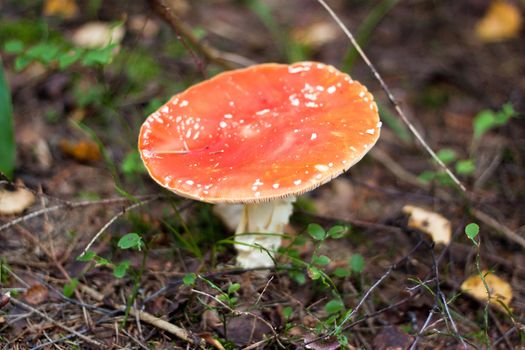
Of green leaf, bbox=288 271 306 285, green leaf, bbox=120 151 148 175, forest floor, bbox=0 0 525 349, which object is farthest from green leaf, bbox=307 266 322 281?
green leaf, bbox=120 151 148 175

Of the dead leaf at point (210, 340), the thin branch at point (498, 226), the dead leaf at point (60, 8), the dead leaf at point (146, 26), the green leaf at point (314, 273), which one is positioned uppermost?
the dead leaf at point (60, 8)

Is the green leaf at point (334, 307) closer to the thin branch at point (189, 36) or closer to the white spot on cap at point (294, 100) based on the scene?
the white spot on cap at point (294, 100)

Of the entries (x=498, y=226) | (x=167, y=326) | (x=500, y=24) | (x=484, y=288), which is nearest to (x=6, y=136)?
(x=167, y=326)

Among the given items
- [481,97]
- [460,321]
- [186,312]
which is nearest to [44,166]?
[186,312]

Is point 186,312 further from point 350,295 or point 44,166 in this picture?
point 44,166

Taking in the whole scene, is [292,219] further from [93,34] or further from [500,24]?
[500,24]

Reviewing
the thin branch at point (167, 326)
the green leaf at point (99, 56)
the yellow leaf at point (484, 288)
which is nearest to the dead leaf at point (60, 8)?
the green leaf at point (99, 56)

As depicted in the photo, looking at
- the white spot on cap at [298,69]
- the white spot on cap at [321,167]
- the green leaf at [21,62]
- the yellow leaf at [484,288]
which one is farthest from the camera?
the green leaf at [21,62]

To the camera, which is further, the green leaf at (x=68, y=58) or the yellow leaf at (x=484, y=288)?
the green leaf at (x=68, y=58)
